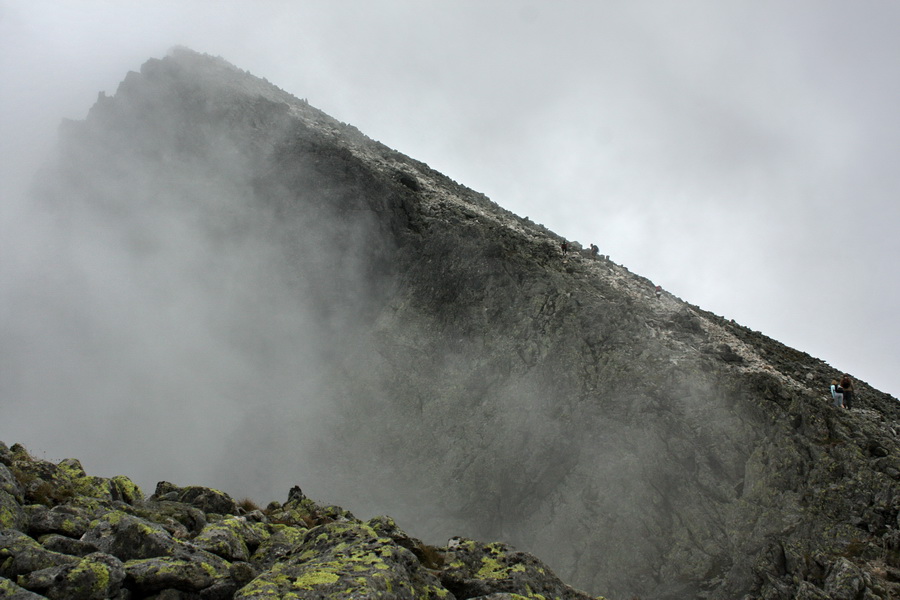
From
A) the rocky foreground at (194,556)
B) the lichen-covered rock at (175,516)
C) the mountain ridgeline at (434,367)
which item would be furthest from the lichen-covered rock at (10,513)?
the mountain ridgeline at (434,367)

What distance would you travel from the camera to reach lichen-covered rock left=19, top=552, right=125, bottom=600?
388 inches

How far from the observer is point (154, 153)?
2317 inches

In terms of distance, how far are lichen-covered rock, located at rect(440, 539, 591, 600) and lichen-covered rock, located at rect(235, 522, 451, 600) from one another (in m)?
1.06

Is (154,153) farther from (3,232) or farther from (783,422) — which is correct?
(783,422)

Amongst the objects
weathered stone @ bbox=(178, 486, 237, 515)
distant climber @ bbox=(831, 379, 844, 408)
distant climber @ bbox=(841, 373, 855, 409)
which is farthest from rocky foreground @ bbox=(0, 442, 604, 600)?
distant climber @ bbox=(841, 373, 855, 409)

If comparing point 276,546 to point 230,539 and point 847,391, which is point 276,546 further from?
point 847,391

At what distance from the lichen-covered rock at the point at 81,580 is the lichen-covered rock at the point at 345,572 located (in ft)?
8.11

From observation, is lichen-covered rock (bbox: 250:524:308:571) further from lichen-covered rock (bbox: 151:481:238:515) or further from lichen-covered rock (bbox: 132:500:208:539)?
lichen-covered rock (bbox: 151:481:238:515)

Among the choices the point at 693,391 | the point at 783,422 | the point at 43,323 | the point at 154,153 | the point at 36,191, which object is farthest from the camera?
the point at 36,191

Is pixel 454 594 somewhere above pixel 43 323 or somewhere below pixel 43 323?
below

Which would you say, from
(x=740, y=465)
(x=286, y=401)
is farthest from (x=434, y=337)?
(x=740, y=465)

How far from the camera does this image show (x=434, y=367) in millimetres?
42312

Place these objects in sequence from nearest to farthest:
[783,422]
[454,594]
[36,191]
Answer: [454,594], [783,422], [36,191]

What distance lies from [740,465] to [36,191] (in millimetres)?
78155
